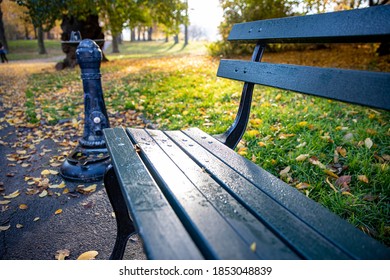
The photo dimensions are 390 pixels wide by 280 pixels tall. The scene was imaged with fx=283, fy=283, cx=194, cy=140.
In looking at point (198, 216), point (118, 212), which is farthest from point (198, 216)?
point (118, 212)

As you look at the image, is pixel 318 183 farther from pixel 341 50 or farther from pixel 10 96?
pixel 341 50

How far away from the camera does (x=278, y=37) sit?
4.81ft

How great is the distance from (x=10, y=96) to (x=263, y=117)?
612 centimetres

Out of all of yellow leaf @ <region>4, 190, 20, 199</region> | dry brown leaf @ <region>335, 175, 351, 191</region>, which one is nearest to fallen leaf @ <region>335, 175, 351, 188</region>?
dry brown leaf @ <region>335, 175, 351, 191</region>

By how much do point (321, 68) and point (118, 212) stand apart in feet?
3.87

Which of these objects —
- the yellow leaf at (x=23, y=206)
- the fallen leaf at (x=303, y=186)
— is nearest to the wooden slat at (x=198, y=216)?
the fallen leaf at (x=303, y=186)

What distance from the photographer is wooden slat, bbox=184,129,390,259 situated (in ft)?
2.48

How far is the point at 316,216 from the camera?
35.0 inches

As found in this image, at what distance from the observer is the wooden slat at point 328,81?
96cm

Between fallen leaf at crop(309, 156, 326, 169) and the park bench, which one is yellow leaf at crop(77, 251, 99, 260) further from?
fallen leaf at crop(309, 156, 326, 169)

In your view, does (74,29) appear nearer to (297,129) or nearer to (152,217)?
(297,129)

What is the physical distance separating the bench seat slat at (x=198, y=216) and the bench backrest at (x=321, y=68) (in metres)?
0.66

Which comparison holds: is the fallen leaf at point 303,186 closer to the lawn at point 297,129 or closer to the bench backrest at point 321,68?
the lawn at point 297,129

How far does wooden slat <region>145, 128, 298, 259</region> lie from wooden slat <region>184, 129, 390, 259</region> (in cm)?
10
